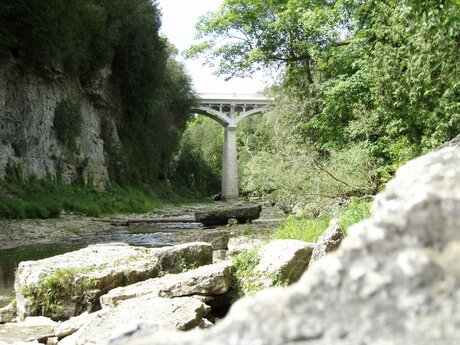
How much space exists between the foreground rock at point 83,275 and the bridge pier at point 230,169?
141 ft

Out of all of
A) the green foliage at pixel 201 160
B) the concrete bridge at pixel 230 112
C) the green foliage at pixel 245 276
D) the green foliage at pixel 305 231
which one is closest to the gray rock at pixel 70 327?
the green foliage at pixel 245 276

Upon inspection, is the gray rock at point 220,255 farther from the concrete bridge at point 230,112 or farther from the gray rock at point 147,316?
the concrete bridge at point 230,112

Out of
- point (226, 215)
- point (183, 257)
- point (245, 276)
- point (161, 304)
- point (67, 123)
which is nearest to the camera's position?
point (161, 304)

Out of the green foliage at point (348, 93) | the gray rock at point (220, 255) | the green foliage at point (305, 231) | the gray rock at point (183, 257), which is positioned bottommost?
the gray rock at point (220, 255)

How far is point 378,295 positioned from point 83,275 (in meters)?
5.80

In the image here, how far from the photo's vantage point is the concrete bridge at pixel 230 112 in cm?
5181

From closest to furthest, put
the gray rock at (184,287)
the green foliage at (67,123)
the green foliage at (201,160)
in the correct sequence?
the gray rock at (184,287), the green foliage at (67,123), the green foliage at (201,160)

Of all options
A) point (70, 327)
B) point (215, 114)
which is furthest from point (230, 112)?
point (70, 327)

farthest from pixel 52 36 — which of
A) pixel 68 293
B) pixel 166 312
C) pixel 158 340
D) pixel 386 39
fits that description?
pixel 158 340

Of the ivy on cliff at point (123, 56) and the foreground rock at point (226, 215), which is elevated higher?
the ivy on cliff at point (123, 56)

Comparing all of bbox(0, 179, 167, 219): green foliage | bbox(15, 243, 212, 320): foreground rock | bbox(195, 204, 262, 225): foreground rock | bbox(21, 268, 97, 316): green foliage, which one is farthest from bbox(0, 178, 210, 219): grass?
bbox(21, 268, 97, 316): green foliage

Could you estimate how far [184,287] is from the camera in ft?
18.0

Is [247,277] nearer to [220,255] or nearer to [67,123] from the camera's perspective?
[220,255]

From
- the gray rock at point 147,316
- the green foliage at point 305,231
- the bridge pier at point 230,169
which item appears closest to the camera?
the gray rock at point 147,316
